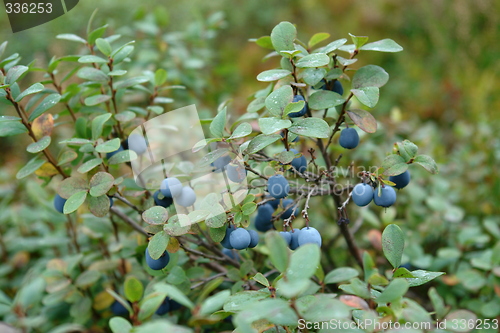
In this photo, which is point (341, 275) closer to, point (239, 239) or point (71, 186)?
point (239, 239)

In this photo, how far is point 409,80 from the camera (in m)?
3.43

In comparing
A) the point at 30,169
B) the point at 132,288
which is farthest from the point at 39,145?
the point at 132,288

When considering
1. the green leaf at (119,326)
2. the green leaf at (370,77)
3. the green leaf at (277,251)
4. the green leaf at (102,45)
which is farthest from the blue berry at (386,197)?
the green leaf at (102,45)

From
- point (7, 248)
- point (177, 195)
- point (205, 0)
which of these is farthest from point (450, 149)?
point (205, 0)

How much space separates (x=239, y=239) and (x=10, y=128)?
62 centimetres

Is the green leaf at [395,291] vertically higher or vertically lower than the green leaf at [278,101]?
lower

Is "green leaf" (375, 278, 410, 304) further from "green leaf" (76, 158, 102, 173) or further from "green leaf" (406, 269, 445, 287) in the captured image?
"green leaf" (76, 158, 102, 173)

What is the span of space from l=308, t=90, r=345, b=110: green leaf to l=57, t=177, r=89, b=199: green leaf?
0.56 meters

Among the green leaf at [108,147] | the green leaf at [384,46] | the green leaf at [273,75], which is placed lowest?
the green leaf at [108,147]

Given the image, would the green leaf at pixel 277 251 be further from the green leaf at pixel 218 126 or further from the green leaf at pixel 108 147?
the green leaf at pixel 108 147

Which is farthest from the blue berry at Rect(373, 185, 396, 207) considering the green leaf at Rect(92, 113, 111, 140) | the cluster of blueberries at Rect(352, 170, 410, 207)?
the green leaf at Rect(92, 113, 111, 140)

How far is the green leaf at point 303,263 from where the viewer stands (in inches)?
21.6

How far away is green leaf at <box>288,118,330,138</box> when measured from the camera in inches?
29.6

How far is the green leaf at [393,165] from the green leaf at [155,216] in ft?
1.59
